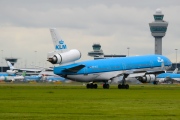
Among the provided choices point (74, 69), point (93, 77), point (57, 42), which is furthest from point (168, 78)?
point (57, 42)

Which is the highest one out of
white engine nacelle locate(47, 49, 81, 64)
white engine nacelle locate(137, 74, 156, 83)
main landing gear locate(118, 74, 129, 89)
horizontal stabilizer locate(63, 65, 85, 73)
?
white engine nacelle locate(47, 49, 81, 64)

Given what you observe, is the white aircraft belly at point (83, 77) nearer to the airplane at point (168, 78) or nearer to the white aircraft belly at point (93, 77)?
the white aircraft belly at point (93, 77)

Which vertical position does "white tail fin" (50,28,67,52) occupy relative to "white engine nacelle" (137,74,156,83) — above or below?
above

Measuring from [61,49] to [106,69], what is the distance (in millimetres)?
10187

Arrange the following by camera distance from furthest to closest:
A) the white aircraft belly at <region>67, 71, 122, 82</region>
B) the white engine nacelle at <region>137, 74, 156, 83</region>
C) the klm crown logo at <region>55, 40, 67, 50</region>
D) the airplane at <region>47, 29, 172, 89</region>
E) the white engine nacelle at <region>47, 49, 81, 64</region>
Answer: the white engine nacelle at <region>137, 74, 156, 83</region> → the white aircraft belly at <region>67, 71, 122, 82</region> → the airplane at <region>47, 29, 172, 89</region> → the klm crown logo at <region>55, 40, 67, 50</region> → the white engine nacelle at <region>47, 49, 81, 64</region>

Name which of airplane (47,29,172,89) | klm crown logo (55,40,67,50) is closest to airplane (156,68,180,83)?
airplane (47,29,172,89)

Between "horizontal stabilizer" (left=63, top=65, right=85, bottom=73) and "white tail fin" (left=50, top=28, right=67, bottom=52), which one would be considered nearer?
"white tail fin" (left=50, top=28, right=67, bottom=52)

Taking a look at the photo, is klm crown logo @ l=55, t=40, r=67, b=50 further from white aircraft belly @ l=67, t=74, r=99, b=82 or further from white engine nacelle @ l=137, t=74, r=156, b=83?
white engine nacelle @ l=137, t=74, r=156, b=83

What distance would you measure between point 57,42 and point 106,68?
413 inches

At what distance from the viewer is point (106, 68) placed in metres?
101

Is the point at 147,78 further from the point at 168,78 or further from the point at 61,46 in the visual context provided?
the point at 168,78

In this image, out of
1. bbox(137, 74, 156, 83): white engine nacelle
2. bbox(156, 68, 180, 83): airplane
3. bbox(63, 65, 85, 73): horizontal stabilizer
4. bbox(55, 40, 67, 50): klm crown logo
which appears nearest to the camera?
bbox(55, 40, 67, 50): klm crown logo

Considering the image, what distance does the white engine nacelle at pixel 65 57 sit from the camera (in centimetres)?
9112

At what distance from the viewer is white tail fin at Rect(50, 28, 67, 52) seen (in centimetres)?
9435
